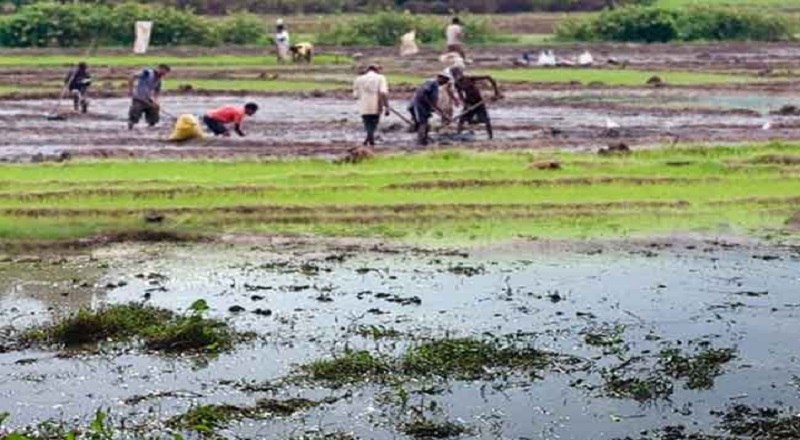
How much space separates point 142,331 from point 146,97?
1657cm

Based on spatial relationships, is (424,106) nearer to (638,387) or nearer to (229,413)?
(638,387)

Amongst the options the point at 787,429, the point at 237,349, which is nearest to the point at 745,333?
the point at 787,429

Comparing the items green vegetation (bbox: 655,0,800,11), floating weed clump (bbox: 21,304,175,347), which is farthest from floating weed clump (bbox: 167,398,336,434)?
green vegetation (bbox: 655,0,800,11)

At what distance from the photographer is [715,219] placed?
19.2 m

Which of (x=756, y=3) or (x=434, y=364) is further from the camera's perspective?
(x=756, y=3)

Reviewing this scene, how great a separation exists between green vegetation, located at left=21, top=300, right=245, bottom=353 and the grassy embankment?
A: 196 inches

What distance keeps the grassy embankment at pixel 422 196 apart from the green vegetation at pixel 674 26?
31.9 m

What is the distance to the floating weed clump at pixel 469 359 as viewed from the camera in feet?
40.0

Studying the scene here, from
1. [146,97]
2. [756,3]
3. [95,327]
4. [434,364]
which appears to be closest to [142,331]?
[95,327]

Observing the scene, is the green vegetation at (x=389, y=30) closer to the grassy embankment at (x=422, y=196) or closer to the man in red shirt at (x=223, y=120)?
the man in red shirt at (x=223, y=120)

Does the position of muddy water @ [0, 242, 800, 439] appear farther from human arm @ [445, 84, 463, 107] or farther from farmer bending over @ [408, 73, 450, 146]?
human arm @ [445, 84, 463, 107]

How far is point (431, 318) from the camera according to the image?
46.4ft

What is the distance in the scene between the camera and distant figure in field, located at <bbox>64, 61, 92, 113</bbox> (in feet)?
107

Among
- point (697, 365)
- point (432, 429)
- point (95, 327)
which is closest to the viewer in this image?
point (432, 429)
